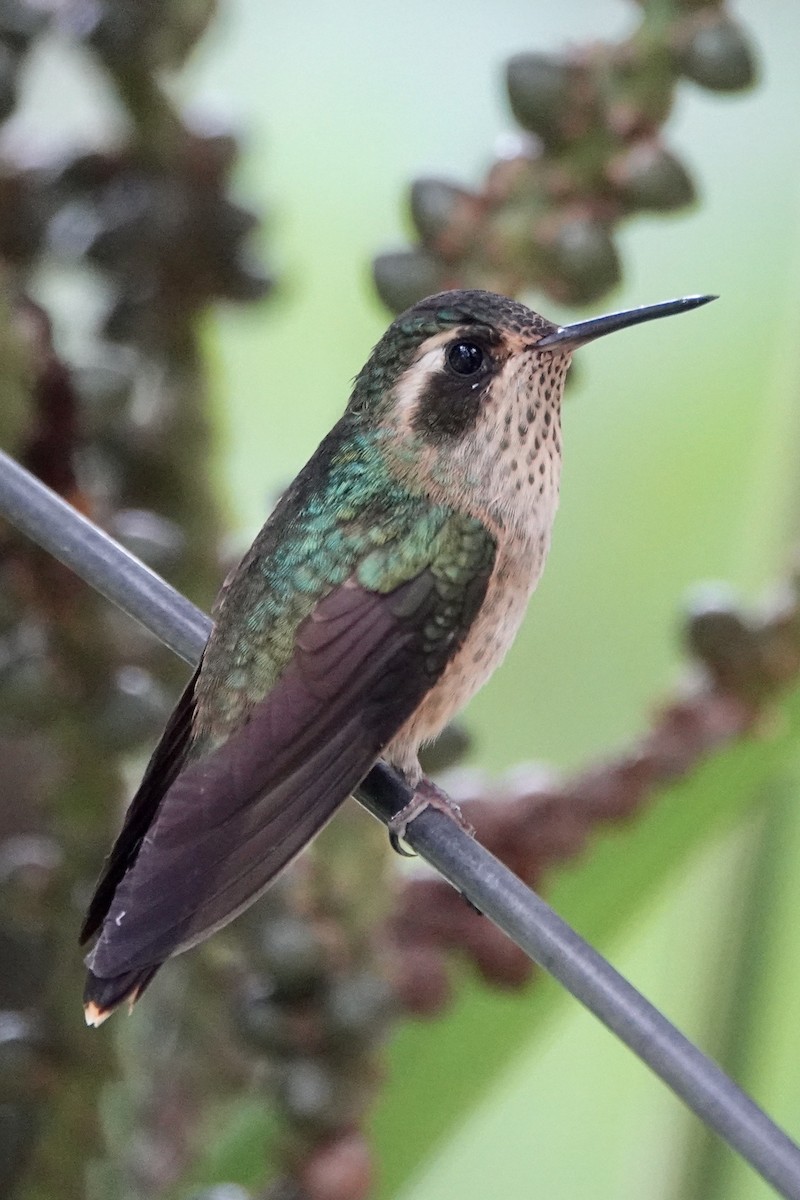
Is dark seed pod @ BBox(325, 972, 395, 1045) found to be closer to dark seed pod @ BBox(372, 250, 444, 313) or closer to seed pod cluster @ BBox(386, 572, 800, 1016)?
seed pod cluster @ BBox(386, 572, 800, 1016)

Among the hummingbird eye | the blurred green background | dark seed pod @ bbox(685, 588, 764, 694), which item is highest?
the hummingbird eye

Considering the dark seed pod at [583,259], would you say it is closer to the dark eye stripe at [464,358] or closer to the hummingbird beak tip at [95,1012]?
the dark eye stripe at [464,358]

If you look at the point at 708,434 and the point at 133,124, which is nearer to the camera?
the point at 133,124

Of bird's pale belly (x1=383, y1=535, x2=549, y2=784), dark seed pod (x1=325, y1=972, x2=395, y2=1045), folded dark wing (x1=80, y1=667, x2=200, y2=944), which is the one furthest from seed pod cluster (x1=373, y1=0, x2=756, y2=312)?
dark seed pod (x1=325, y1=972, x2=395, y2=1045)

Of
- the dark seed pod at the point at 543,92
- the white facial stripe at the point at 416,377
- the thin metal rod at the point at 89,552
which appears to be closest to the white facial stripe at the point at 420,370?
the white facial stripe at the point at 416,377

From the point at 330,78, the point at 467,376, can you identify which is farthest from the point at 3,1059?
the point at 330,78

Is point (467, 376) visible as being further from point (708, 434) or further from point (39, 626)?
point (708, 434)

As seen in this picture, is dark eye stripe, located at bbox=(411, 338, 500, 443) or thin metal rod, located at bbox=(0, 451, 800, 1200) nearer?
thin metal rod, located at bbox=(0, 451, 800, 1200)
